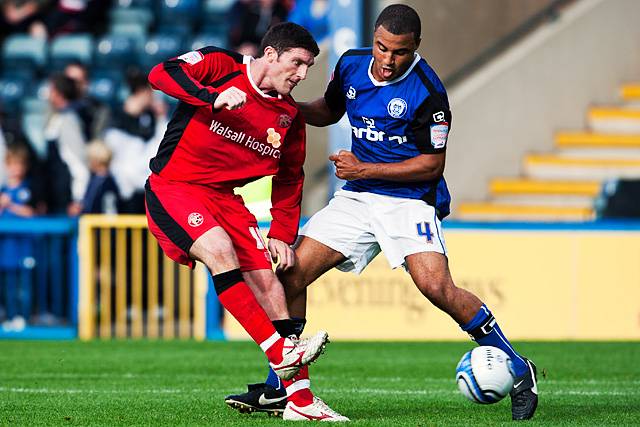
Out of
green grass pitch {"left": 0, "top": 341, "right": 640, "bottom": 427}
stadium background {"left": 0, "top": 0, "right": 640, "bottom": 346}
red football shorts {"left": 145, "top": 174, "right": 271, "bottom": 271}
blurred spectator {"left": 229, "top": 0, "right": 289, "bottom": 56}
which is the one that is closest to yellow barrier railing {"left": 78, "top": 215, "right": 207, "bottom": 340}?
stadium background {"left": 0, "top": 0, "right": 640, "bottom": 346}

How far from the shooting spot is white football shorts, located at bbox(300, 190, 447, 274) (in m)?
7.12

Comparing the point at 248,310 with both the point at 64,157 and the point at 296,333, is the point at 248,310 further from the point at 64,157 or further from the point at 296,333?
the point at 64,157

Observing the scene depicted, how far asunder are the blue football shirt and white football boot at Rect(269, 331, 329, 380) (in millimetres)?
1123

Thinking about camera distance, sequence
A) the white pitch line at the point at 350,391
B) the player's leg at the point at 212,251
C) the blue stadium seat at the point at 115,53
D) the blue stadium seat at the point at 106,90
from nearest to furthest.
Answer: the player's leg at the point at 212,251 < the white pitch line at the point at 350,391 < the blue stadium seat at the point at 106,90 < the blue stadium seat at the point at 115,53

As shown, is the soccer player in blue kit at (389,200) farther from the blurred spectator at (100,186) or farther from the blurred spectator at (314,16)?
the blurred spectator at (314,16)

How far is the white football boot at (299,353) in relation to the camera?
648cm

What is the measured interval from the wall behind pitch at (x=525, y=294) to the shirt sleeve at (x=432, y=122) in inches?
221

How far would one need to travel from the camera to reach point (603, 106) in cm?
1692

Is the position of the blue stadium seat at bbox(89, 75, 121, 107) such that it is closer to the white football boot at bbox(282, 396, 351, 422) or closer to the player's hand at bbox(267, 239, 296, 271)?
the player's hand at bbox(267, 239, 296, 271)

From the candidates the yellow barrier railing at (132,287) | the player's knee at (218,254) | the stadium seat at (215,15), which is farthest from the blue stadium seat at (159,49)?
the player's knee at (218,254)

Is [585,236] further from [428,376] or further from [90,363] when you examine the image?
[90,363]

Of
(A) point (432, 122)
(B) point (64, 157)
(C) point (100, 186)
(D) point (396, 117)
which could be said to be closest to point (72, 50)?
(B) point (64, 157)

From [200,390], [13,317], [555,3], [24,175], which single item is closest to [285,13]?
[555,3]

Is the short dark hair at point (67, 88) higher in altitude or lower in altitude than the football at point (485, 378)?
higher
